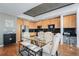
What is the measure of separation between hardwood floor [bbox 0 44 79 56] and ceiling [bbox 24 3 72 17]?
0.73 metres

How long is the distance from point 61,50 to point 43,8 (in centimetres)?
87

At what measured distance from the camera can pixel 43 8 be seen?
1.82 meters

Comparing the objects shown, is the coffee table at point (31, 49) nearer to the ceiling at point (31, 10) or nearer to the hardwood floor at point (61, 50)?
the hardwood floor at point (61, 50)

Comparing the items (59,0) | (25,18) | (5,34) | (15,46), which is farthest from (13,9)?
(59,0)

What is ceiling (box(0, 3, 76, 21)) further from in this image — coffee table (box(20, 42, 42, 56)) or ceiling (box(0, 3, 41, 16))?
coffee table (box(20, 42, 42, 56))

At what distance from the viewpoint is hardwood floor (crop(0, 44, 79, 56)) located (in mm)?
1676

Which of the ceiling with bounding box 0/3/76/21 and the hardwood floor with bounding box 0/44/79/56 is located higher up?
the ceiling with bounding box 0/3/76/21

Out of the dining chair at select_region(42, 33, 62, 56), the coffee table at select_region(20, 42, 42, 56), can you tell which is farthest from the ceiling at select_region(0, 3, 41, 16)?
the dining chair at select_region(42, 33, 62, 56)

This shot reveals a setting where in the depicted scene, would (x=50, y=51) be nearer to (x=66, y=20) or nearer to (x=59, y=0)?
(x=66, y=20)

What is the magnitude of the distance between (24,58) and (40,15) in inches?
34.4

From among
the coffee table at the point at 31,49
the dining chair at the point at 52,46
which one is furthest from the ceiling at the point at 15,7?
the dining chair at the point at 52,46

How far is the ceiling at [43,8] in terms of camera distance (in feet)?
5.52

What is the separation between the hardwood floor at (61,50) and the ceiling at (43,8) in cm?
73

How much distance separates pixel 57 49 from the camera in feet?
5.99
